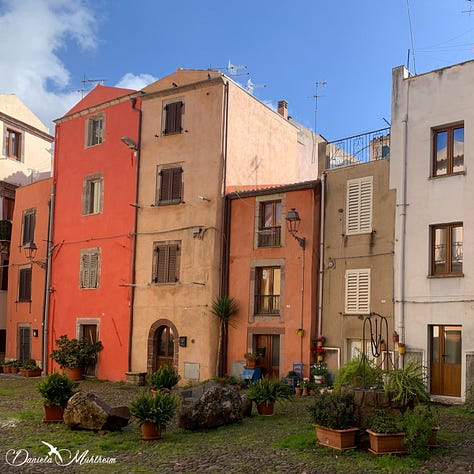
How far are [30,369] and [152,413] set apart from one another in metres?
16.9

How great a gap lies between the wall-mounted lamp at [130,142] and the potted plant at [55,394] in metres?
12.8

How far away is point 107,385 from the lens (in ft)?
77.3

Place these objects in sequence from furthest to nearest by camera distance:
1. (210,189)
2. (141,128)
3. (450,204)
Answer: (141,128) → (210,189) → (450,204)

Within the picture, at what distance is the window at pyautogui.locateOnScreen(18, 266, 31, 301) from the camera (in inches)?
1185

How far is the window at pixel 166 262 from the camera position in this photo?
2394cm

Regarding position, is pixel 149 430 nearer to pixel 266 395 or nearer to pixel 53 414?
pixel 53 414

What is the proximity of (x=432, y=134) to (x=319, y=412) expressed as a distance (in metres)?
10.5

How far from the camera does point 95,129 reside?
27922mm

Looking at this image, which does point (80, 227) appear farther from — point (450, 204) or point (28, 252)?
point (450, 204)

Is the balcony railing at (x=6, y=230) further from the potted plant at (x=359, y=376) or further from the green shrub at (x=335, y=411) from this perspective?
the green shrub at (x=335, y=411)

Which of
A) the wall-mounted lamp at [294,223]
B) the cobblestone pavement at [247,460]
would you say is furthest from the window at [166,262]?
the cobblestone pavement at [247,460]

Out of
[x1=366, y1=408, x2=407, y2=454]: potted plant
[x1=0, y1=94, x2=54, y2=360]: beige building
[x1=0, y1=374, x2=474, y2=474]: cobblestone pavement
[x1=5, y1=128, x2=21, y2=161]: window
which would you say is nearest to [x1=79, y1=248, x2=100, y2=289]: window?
[x1=0, y1=94, x2=54, y2=360]: beige building

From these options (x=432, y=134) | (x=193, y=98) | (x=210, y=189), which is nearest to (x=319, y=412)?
(x=432, y=134)

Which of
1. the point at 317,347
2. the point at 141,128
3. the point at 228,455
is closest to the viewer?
the point at 228,455
